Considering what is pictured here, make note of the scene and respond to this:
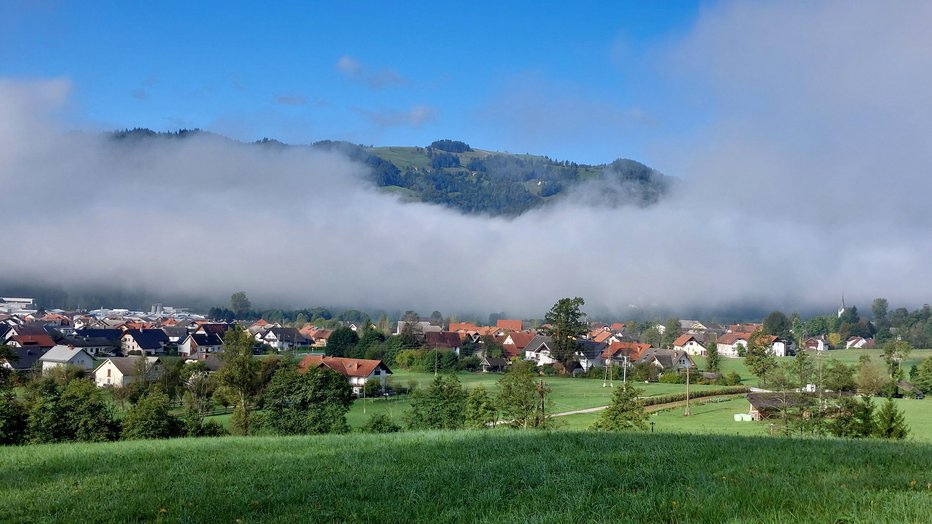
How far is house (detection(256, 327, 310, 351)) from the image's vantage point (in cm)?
13938

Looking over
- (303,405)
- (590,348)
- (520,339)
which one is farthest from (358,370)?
(520,339)

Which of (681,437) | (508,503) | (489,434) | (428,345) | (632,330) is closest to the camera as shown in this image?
(508,503)

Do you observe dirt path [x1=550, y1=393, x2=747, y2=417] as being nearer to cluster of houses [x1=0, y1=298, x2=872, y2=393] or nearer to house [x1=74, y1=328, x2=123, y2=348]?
cluster of houses [x1=0, y1=298, x2=872, y2=393]

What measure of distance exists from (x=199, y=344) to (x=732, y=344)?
359ft

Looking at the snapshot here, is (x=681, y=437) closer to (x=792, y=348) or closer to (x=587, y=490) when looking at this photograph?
(x=587, y=490)

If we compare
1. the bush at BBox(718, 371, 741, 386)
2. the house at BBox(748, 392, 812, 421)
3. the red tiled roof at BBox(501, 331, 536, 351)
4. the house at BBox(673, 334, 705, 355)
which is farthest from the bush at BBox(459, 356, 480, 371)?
the house at BBox(673, 334, 705, 355)

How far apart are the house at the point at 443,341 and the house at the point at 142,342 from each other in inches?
1813

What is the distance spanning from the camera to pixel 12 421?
2958 cm

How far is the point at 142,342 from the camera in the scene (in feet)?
380

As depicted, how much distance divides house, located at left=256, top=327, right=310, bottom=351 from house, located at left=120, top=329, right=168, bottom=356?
22.6 meters

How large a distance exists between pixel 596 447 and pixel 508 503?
456cm

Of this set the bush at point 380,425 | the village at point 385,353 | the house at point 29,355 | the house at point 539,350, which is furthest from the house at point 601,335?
the bush at point 380,425

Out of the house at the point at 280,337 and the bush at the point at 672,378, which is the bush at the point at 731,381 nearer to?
the bush at the point at 672,378

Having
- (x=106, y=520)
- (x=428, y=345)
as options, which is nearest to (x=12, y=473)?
(x=106, y=520)
